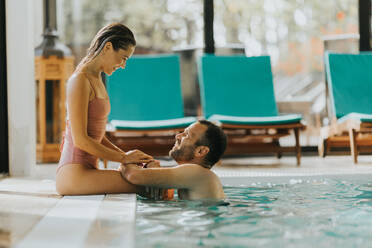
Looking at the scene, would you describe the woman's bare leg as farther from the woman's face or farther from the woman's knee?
the woman's face

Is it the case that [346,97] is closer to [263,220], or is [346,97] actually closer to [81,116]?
[263,220]


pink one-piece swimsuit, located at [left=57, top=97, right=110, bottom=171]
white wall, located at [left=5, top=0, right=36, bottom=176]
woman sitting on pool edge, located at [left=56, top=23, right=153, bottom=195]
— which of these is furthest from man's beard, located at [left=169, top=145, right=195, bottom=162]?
white wall, located at [left=5, top=0, right=36, bottom=176]

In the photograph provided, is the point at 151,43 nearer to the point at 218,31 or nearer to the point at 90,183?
the point at 218,31

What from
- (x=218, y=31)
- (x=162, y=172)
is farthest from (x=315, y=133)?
(x=162, y=172)

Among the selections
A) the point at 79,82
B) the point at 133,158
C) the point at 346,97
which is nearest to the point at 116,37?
the point at 79,82

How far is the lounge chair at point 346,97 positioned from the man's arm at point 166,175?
2.83 meters

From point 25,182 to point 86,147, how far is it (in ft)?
4.17

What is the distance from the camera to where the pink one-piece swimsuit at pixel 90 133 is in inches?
97.5

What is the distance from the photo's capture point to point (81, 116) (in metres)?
2.36

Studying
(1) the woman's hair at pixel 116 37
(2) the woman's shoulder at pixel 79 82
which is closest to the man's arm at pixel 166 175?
(2) the woman's shoulder at pixel 79 82

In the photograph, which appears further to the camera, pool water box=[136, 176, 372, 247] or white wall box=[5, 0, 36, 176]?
white wall box=[5, 0, 36, 176]

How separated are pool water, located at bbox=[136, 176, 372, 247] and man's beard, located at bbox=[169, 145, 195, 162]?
210 millimetres

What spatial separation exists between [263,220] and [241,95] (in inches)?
128

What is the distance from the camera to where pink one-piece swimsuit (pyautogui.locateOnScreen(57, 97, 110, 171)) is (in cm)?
248
